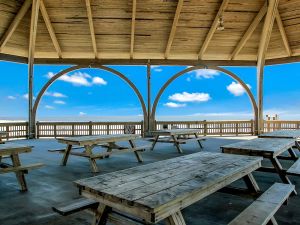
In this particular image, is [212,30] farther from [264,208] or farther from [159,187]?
[159,187]

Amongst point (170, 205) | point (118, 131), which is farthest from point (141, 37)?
point (170, 205)

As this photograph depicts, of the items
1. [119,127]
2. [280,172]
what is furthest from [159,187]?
[119,127]

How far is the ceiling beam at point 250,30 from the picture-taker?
392 inches

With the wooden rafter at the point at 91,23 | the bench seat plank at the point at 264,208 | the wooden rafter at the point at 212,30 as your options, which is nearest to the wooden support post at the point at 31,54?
the wooden rafter at the point at 91,23

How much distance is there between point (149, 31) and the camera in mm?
10758

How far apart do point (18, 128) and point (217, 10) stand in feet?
31.4

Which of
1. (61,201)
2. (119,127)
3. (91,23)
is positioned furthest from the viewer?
(119,127)

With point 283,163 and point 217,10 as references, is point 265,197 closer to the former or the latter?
point 283,163

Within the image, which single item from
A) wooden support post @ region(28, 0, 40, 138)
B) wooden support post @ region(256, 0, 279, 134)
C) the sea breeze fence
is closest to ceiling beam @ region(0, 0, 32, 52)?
wooden support post @ region(28, 0, 40, 138)

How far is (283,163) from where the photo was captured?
5.69 metres

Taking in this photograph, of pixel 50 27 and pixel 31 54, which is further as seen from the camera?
pixel 31 54

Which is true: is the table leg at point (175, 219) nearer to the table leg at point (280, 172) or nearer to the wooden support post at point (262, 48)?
the table leg at point (280, 172)

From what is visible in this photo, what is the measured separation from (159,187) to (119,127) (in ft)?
35.3

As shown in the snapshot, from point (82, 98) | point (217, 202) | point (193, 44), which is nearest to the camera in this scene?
point (217, 202)
